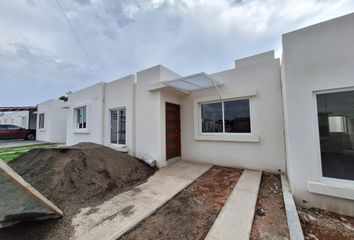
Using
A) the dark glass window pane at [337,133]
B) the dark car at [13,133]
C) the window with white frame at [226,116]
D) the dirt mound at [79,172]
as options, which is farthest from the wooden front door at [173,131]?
the dark car at [13,133]

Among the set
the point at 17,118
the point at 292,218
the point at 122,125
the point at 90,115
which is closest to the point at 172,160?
the point at 122,125

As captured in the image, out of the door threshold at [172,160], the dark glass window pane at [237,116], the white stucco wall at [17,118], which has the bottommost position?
the door threshold at [172,160]

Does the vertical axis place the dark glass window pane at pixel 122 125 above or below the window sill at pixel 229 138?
above

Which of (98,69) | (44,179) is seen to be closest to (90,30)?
(98,69)

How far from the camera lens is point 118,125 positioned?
8398mm

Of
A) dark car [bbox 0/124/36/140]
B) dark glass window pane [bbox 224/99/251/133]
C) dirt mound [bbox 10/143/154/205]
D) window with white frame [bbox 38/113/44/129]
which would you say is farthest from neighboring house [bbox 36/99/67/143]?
dark glass window pane [bbox 224/99/251/133]

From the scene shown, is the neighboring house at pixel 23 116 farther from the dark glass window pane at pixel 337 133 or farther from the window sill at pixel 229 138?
the dark glass window pane at pixel 337 133

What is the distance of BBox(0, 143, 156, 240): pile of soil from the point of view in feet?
8.63

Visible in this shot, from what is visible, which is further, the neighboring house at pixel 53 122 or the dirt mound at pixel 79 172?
the neighboring house at pixel 53 122

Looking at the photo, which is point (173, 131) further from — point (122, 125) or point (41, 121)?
point (41, 121)

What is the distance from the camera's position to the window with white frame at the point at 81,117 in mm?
10281

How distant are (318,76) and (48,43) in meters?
11.2

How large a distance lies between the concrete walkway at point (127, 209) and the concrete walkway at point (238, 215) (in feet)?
4.30

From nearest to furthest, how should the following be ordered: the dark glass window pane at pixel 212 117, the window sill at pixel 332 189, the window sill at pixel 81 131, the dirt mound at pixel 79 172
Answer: the window sill at pixel 332 189 → the dirt mound at pixel 79 172 → the dark glass window pane at pixel 212 117 → the window sill at pixel 81 131
